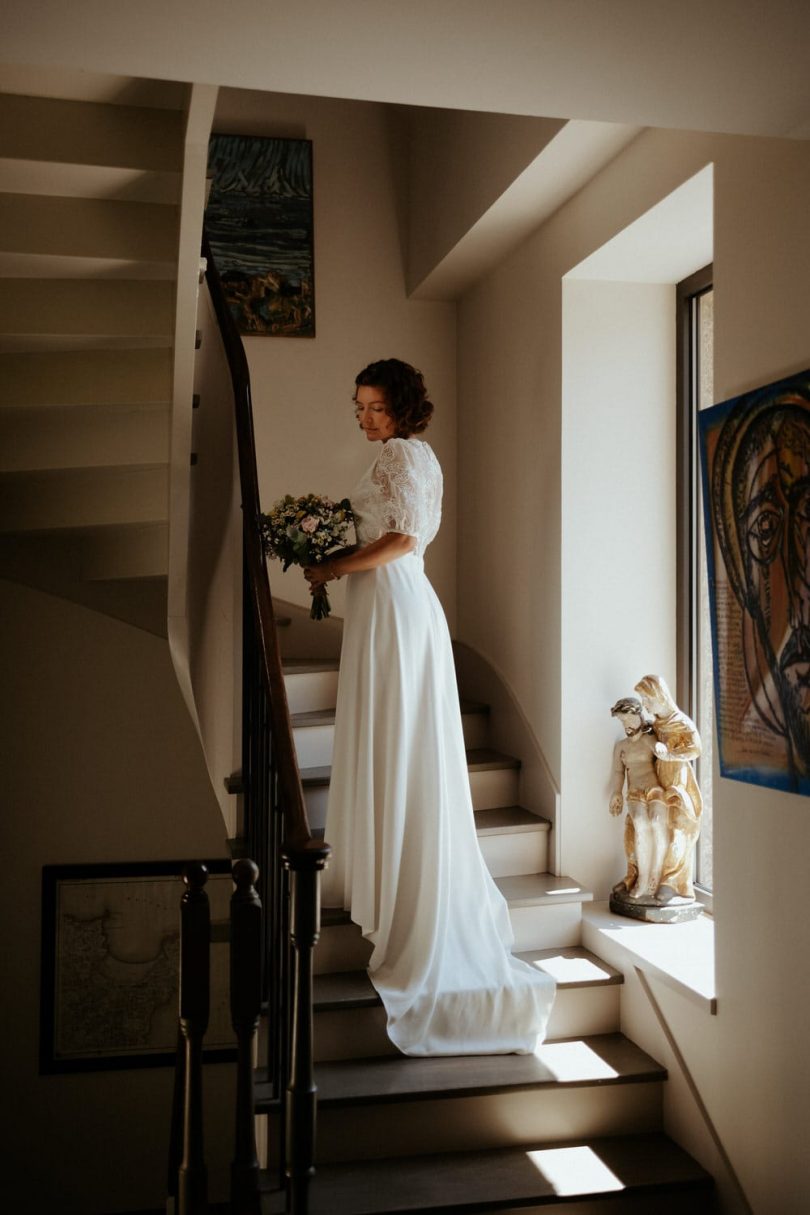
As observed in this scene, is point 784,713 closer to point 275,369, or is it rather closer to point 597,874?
point 597,874

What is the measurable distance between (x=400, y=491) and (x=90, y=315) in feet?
3.54

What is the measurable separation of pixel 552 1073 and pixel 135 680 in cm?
293

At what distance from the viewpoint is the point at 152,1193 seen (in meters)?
5.21

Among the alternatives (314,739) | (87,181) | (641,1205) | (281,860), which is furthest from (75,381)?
(641,1205)

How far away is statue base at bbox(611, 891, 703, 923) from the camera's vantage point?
3621 mm

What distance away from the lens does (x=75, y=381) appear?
3.52m

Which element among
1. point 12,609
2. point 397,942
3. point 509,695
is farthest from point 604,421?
point 12,609

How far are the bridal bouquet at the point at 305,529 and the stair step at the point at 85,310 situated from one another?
66cm

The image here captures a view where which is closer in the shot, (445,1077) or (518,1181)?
(518,1181)

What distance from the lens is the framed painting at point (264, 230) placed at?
5223 mm

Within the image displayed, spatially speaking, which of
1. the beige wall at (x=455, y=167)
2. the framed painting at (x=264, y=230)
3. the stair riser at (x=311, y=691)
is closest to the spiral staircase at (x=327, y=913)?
the stair riser at (x=311, y=691)

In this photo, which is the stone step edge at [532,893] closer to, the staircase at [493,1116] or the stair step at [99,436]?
the staircase at [493,1116]

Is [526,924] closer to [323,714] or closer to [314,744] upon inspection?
[314,744]

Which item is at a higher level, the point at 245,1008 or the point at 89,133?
the point at 89,133
